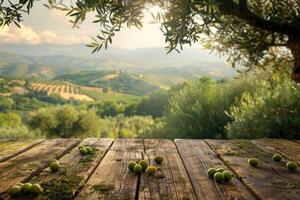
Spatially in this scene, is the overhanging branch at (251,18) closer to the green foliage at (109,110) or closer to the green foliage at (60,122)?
the green foliage at (60,122)

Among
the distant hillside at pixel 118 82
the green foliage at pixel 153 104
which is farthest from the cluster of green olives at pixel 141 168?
the distant hillside at pixel 118 82

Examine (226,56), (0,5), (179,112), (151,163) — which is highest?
(0,5)

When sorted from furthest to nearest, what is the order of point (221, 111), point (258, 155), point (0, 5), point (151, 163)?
point (221, 111) < point (258, 155) < point (151, 163) < point (0, 5)

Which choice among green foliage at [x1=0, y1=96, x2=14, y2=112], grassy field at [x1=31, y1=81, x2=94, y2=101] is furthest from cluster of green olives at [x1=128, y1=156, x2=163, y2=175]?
grassy field at [x1=31, y1=81, x2=94, y2=101]

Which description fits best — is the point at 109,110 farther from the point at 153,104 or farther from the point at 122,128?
the point at 122,128

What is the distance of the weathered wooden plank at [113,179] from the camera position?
3.25 meters

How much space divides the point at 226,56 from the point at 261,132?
230 centimetres

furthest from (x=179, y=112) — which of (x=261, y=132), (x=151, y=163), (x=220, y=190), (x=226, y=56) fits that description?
(x=220, y=190)

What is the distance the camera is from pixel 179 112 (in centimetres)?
1334

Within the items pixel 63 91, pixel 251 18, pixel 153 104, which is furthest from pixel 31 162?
pixel 63 91

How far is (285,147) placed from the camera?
19.2ft

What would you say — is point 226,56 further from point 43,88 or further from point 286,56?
point 43,88

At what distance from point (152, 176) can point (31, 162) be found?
1541 millimetres

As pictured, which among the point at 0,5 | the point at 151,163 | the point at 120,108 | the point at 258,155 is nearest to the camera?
the point at 0,5
